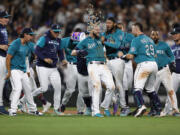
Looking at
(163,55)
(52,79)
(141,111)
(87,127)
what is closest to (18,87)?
(52,79)

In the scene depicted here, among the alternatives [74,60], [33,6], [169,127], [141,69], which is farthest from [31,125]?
[33,6]

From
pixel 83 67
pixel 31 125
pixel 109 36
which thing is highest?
pixel 109 36

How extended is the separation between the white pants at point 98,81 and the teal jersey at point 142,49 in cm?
75

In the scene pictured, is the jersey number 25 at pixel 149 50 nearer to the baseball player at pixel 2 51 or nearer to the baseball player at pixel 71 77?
the baseball player at pixel 71 77

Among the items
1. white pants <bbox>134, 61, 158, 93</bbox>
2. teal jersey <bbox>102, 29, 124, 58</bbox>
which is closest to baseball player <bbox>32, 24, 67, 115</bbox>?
teal jersey <bbox>102, 29, 124, 58</bbox>

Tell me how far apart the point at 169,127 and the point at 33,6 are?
42.9ft

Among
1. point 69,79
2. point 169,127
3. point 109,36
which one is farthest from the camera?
point 69,79

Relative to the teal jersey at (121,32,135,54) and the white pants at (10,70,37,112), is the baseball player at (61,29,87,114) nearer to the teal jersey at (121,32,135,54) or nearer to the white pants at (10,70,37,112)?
the teal jersey at (121,32,135,54)

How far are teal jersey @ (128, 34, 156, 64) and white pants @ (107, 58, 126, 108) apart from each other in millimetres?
641

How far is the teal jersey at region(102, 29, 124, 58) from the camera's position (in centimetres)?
1190

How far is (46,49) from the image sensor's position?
12211 millimetres

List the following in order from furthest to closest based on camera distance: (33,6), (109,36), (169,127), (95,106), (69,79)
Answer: (33,6) → (69,79) → (109,36) → (95,106) → (169,127)

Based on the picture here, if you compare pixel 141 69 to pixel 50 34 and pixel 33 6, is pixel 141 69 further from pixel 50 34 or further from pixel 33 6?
pixel 33 6

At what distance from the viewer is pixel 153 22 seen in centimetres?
2106
